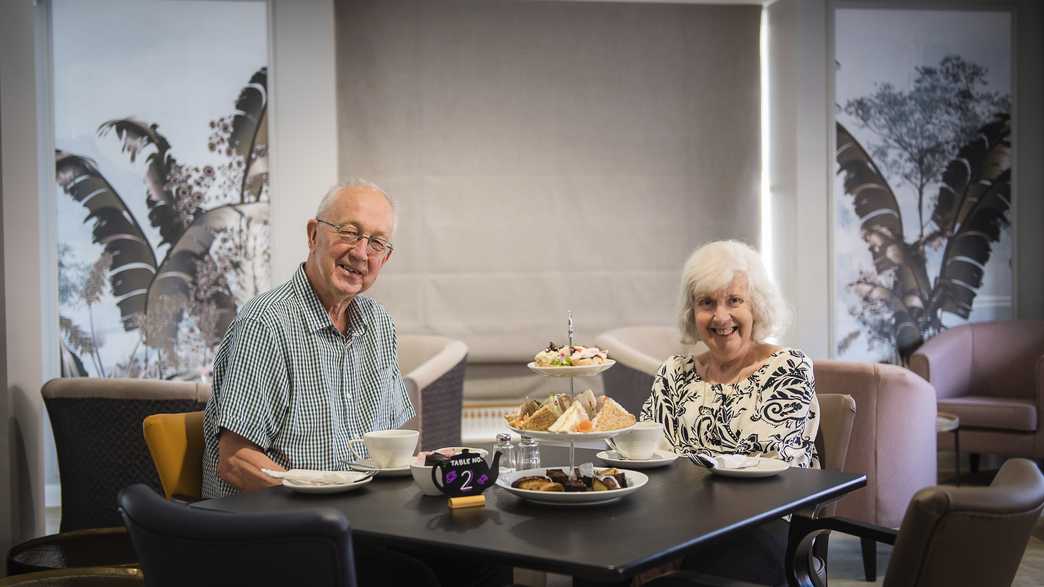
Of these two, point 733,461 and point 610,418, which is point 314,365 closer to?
point 610,418

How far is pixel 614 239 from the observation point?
6074 millimetres

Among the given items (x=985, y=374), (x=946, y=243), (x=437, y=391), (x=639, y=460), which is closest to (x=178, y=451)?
(x=639, y=460)

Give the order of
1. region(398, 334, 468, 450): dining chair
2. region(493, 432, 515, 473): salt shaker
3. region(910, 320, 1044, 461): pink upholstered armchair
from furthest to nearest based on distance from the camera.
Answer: region(910, 320, 1044, 461): pink upholstered armchair
region(398, 334, 468, 450): dining chair
region(493, 432, 515, 473): salt shaker

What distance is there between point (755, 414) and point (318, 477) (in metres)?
1.18

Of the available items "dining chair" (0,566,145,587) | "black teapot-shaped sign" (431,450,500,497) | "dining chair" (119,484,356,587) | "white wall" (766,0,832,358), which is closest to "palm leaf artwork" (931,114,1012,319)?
"white wall" (766,0,832,358)

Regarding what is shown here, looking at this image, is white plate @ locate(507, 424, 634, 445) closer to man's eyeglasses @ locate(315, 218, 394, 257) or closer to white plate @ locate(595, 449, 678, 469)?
white plate @ locate(595, 449, 678, 469)

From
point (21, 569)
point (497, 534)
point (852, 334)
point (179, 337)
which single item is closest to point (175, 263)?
A: point (179, 337)

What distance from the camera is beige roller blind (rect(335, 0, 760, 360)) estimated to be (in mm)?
5906

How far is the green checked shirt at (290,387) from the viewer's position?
2.38 m

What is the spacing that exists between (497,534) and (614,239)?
14.6 feet

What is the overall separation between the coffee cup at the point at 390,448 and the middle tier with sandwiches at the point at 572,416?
0.91ft

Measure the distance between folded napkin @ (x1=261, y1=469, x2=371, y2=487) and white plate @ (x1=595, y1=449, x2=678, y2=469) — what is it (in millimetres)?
584

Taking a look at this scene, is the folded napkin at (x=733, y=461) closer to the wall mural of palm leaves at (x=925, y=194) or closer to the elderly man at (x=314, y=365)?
the elderly man at (x=314, y=365)

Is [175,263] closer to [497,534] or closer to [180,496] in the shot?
[180,496]
